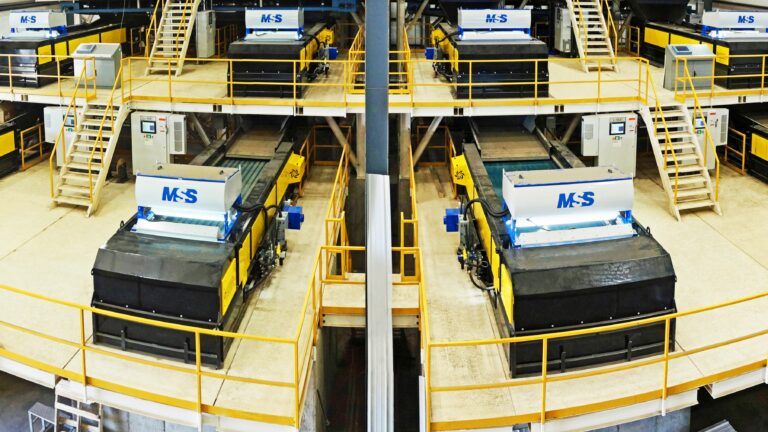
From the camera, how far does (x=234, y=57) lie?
16766mm

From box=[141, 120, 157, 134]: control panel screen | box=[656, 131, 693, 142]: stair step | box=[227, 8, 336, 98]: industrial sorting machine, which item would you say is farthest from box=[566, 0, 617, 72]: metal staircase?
box=[141, 120, 157, 134]: control panel screen

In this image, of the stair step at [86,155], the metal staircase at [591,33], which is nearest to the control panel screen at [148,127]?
the stair step at [86,155]

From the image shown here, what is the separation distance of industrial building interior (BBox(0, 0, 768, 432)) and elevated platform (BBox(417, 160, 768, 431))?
4cm

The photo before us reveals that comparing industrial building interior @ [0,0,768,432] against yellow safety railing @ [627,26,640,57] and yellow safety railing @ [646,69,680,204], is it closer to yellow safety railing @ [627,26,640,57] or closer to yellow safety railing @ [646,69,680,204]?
yellow safety railing @ [646,69,680,204]

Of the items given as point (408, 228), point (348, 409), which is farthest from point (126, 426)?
point (408, 228)

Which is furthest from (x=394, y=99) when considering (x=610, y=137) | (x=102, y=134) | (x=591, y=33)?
(x=591, y=33)

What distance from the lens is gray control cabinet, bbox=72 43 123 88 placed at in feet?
55.5

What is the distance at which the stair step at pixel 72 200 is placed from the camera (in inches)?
579

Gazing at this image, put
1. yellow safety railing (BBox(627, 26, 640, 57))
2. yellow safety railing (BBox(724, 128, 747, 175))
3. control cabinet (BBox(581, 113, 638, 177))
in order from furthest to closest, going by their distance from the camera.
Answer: yellow safety railing (BBox(627, 26, 640, 57)) < yellow safety railing (BBox(724, 128, 747, 175)) < control cabinet (BBox(581, 113, 638, 177))

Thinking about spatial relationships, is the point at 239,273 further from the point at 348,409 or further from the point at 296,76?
Answer: the point at 296,76

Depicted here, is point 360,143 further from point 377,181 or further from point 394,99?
point 377,181

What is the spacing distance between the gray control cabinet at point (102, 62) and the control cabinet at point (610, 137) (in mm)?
10654

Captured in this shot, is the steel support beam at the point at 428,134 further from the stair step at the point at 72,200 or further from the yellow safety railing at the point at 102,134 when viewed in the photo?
the stair step at the point at 72,200

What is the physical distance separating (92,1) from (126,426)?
1701 cm
